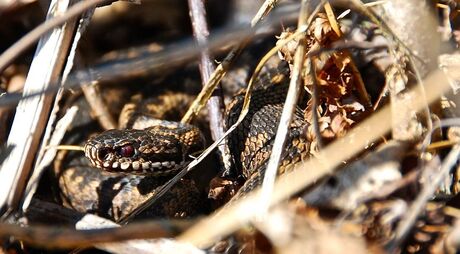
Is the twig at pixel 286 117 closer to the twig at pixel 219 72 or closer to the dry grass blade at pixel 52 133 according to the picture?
the twig at pixel 219 72

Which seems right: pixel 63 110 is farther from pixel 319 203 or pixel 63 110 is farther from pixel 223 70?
pixel 319 203

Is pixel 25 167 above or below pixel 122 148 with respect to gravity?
above

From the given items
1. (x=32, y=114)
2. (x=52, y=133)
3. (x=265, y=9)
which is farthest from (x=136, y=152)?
(x=265, y=9)

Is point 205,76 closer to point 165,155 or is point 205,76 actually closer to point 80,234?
point 165,155

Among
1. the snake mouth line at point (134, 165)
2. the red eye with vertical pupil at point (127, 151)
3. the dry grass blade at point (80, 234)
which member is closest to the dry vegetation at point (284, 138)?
the dry grass blade at point (80, 234)

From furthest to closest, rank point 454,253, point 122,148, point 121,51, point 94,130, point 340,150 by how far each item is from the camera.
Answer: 1. point 121,51
2. point 94,130
3. point 122,148
4. point 340,150
5. point 454,253

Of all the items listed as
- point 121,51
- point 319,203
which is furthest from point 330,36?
point 121,51
